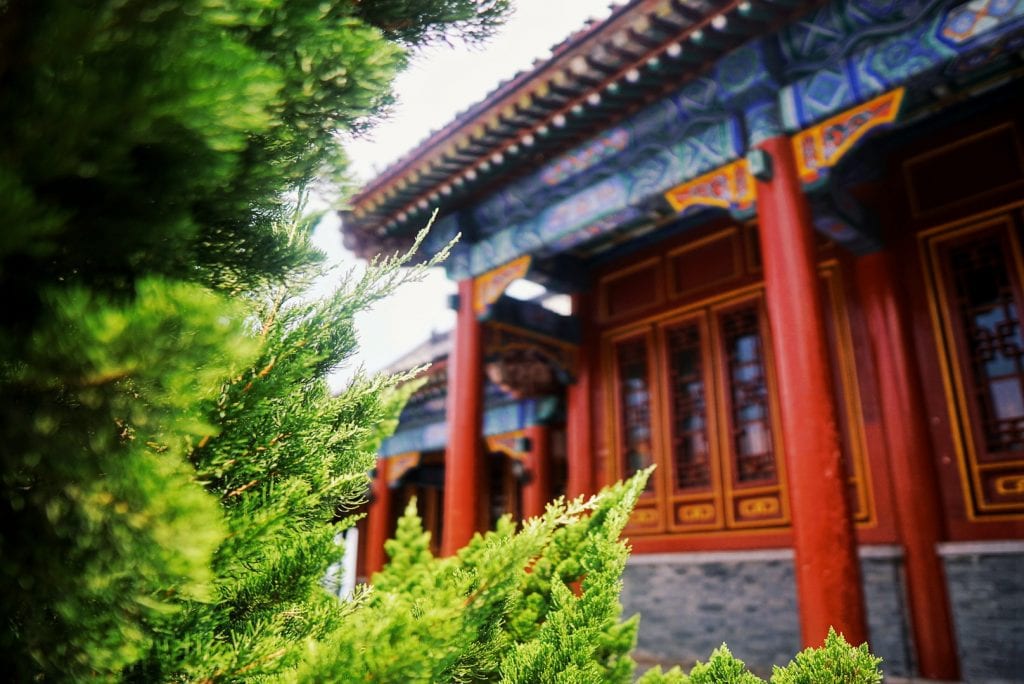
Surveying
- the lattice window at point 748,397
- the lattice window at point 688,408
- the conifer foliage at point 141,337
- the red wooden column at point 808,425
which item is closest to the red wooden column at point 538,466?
the lattice window at point 688,408

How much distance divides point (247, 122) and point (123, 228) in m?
0.22

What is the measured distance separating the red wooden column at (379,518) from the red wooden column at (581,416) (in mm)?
4110

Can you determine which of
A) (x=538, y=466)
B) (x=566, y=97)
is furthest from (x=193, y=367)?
(x=538, y=466)

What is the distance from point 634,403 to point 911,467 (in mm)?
2587

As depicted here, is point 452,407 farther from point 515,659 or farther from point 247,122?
point 247,122

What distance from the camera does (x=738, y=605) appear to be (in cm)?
525

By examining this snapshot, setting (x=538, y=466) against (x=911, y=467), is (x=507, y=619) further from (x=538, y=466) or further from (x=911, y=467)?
(x=538, y=466)

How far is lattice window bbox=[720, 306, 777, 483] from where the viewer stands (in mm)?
5559

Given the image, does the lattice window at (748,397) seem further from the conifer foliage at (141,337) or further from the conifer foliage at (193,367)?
the conifer foliage at (141,337)

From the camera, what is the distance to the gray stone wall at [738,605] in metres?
4.54

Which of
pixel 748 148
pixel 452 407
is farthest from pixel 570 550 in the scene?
pixel 452 407

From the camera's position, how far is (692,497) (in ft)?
19.2

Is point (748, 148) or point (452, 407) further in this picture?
point (452, 407)

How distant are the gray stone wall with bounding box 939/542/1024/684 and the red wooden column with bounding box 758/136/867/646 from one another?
149 cm
